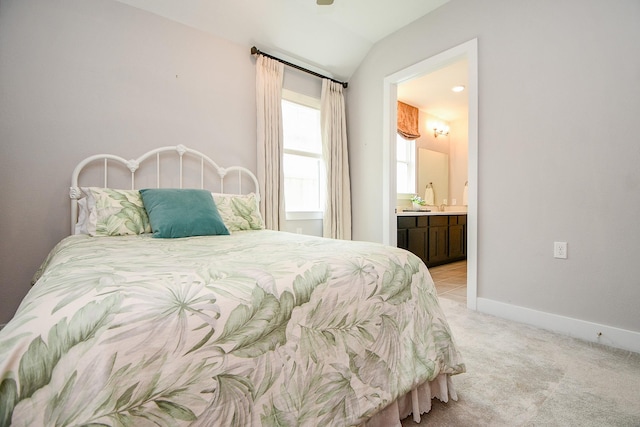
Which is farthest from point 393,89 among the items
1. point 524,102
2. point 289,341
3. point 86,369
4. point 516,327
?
point 86,369

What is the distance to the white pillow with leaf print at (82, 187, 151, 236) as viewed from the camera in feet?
5.84

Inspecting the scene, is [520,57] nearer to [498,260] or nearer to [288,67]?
[498,260]

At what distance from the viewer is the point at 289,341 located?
0.79 meters

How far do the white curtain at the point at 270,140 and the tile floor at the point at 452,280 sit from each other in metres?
1.84

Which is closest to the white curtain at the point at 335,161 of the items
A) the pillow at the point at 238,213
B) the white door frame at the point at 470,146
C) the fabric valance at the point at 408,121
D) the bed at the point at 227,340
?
the white door frame at the point at 470,146

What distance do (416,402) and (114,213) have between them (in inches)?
77.2

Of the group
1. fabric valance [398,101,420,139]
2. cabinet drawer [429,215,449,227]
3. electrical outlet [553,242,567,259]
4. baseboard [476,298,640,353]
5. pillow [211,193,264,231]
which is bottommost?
baseboard [476,298,640,353]

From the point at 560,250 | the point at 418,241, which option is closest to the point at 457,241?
the point at 418,241

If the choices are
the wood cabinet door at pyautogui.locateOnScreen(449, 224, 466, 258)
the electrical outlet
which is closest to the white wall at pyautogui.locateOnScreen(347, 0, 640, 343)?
the electrical outlet

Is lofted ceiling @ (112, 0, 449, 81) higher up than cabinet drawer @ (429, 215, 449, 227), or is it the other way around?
lofted ceiling @ (112, 0, 449, 81)

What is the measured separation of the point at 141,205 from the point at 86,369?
1.69 meters

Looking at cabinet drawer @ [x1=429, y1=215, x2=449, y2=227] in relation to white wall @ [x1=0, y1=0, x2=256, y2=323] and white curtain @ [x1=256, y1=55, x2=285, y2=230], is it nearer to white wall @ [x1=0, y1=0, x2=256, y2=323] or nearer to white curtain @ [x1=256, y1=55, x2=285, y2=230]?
white curtain @ [x1=256, y1=55, x2=285, y2=230]

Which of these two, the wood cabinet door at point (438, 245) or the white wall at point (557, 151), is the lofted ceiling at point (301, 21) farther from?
the wood cabinet door at point (438, 245)

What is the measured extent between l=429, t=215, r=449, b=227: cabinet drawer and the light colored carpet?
2288mm
